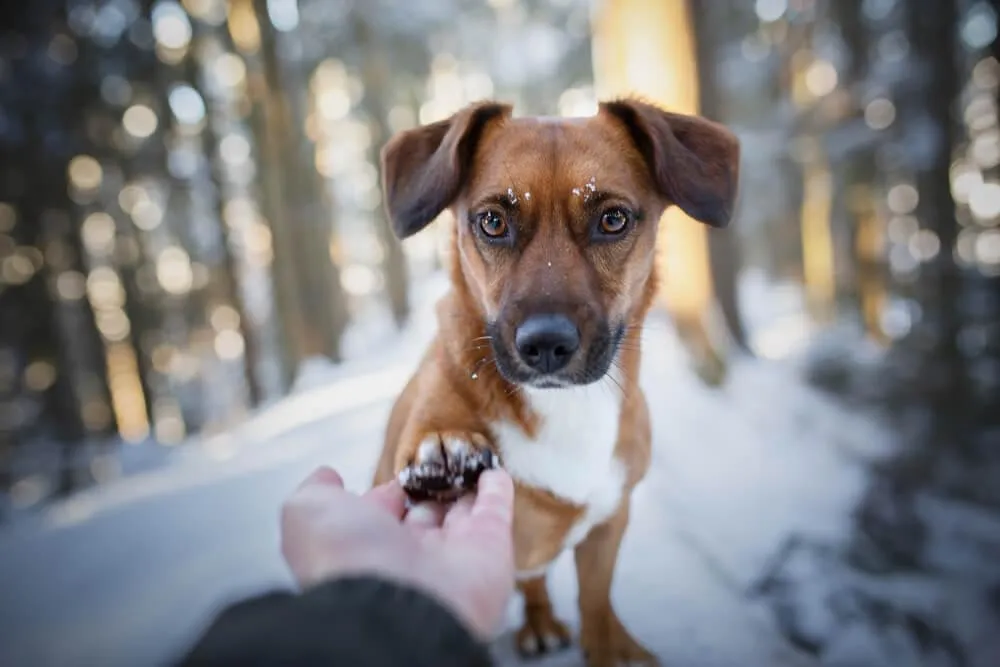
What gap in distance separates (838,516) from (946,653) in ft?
2.83

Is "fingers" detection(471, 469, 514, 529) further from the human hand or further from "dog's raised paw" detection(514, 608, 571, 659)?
"dog's raised paw" detection(514, 608, 571, 659)

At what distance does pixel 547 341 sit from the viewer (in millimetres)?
1667

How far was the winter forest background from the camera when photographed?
298cm

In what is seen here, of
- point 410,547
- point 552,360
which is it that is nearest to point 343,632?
point 410,547

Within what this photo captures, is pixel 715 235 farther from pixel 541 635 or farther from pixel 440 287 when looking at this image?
pixel 541 635

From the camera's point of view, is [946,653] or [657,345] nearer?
[946,653]

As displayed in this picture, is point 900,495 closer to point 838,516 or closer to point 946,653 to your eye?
point 838,516

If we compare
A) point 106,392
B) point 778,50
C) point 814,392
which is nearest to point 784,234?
point 778,50

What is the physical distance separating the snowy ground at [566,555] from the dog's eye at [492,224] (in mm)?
1079

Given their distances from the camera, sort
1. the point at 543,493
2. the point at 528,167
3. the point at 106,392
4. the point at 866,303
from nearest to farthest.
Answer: the point at 543,493 < the point at 528,167 < the point at 866,303 < the point at 106,392

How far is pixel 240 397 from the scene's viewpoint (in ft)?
56.0

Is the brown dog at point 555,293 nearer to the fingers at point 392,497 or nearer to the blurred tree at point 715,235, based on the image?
the fingers at point 392,497

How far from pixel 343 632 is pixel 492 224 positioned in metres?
1.57

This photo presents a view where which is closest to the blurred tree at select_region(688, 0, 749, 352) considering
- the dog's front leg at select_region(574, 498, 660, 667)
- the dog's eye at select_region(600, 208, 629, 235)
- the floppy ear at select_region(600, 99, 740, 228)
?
the floppy ear at select_region(600, 99, 740, 228)
